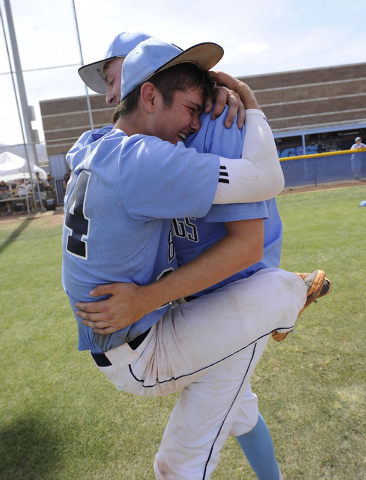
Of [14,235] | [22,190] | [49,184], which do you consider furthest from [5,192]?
[14,235]

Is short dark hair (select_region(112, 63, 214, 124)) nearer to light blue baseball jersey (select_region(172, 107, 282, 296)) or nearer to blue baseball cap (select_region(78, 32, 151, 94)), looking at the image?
light blue baseball jersey (select_region(172, 107, 282, 296))

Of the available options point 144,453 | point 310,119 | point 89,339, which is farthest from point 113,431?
point 310,119

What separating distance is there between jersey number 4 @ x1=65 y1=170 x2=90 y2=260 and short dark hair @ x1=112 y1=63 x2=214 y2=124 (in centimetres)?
39

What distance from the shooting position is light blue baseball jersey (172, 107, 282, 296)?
4.91 feet

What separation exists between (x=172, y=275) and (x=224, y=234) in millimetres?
324

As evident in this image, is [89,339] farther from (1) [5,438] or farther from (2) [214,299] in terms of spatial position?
(1) [5,438]

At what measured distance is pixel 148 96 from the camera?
1581 mm

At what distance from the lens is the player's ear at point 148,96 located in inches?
61.7

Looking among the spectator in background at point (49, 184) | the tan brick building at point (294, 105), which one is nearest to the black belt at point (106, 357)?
the spectator in background at point (49, 184)

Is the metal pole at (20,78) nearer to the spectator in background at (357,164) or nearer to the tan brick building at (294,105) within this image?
the spectator in background at (357,164)

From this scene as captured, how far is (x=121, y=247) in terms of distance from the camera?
1445mm

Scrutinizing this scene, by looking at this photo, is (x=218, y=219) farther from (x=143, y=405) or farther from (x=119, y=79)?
(x=119, y=79)

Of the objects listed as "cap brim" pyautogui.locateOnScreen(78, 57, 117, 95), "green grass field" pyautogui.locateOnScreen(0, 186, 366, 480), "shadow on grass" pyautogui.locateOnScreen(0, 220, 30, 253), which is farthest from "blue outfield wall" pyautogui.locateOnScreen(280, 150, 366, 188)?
"cap brim" pyautogui.locateOnScreen(78, 57, 117, 95)

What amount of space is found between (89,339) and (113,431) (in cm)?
115
